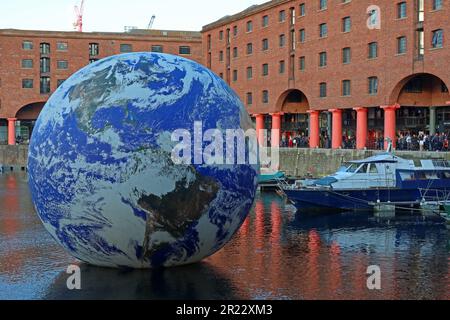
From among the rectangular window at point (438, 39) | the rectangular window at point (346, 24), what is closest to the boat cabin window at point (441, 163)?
the rectangular window at point (438, 39)

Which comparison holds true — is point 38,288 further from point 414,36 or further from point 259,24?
point 259,24

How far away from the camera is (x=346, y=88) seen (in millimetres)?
51781

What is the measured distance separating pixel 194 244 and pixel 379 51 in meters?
37.9

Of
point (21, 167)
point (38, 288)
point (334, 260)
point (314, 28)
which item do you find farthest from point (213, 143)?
point (21, 167)

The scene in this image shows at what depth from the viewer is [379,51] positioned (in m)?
47.4

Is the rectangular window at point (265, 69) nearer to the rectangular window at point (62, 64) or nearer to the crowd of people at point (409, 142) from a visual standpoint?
the crowd of people at point (409, 142)

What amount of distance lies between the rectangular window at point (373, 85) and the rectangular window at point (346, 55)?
3.10 meters

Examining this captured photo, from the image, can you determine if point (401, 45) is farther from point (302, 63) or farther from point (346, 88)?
point (302, 63)

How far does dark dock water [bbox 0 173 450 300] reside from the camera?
1265 centimetres

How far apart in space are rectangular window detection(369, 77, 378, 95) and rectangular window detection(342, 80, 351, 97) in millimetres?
2682

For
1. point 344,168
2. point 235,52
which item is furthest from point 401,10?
point 235,52

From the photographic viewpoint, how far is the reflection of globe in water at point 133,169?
38.6ft

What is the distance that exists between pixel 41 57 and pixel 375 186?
6087 cm

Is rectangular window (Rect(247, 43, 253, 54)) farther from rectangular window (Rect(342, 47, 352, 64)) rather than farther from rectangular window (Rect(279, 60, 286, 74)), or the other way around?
rectangular window (Rect(342, 47, 352, 64))
